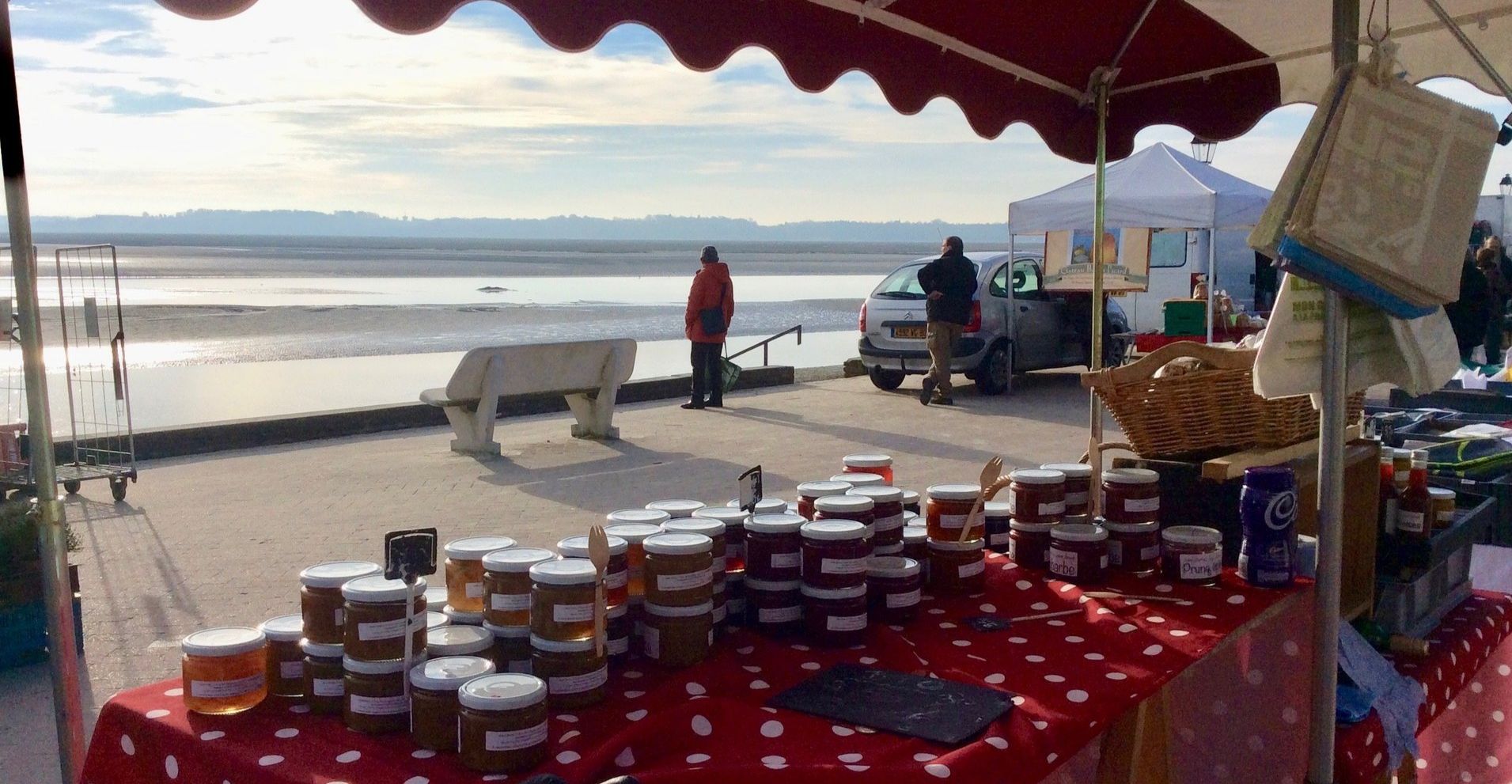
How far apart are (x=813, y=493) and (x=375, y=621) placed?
124 cm

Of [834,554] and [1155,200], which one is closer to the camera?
[834,554]

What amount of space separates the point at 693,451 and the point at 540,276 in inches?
2096

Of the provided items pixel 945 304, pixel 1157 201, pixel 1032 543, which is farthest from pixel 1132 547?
pixel 1157 201

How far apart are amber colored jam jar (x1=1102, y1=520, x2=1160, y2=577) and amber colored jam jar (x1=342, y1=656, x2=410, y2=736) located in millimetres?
1848

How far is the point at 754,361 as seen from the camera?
808 inches

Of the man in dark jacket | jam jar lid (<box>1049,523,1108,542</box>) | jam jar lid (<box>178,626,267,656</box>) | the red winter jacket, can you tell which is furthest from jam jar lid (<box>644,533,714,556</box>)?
the man in dark jacket

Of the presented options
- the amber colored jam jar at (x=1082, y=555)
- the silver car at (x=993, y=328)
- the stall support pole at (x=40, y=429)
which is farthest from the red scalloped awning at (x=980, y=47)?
the silver car at (x=993, y=328)

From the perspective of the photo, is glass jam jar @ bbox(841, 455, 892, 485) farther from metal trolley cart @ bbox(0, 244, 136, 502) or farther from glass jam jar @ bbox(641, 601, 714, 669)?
metal trolley cart @ bbox(0, 244, 136, 502)

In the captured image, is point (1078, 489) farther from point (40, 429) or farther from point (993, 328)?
point (993, 328)

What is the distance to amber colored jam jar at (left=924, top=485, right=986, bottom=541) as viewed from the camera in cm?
290

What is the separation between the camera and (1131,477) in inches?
116

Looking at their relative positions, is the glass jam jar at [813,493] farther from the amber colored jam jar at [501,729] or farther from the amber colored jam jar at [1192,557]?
the amber colored jam jar at [501,729]

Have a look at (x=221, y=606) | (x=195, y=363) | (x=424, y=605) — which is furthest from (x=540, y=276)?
(x=424, y=605)

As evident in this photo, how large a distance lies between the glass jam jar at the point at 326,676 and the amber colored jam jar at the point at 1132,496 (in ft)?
6.37
